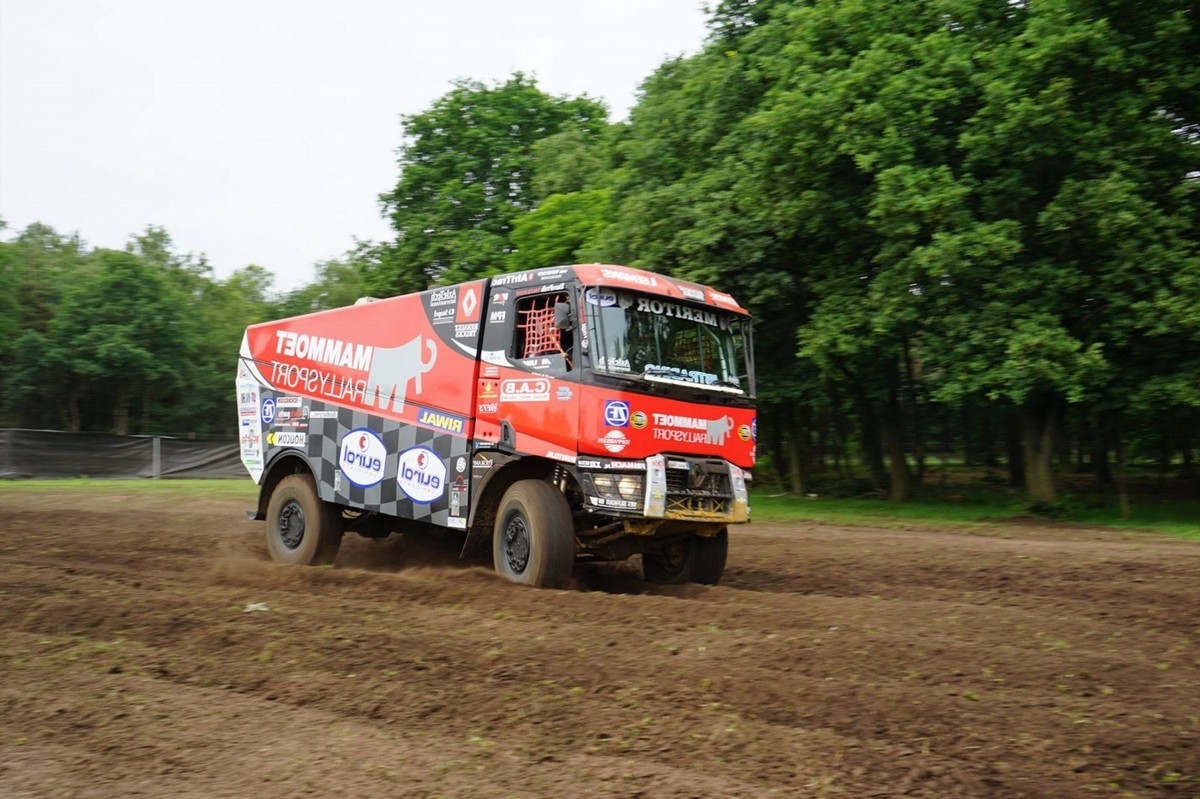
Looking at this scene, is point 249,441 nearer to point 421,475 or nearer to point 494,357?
point 421,475

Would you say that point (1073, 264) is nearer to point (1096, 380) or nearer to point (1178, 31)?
point (1096, 380)

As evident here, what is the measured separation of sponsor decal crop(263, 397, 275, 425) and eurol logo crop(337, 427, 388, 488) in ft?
5.87

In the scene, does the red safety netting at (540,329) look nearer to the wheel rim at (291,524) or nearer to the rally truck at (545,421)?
the rally truck at (545,421)

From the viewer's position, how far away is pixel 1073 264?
18.3 metres

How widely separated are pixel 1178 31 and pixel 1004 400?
8559 millimetres

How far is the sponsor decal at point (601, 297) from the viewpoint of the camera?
1006 centimetres

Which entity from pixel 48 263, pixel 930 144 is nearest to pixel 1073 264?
pixel 930 144

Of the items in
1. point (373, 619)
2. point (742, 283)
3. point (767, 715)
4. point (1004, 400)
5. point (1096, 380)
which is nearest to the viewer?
point (767, 715)

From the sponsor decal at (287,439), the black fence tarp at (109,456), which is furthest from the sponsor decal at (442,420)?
the black fence tarp at (109,456)

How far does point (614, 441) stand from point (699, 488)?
1.10 meters

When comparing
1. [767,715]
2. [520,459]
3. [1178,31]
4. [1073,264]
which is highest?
[1178,31]

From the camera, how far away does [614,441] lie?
9.91 meters

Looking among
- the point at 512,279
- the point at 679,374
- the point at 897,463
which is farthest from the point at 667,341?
the point at 897,463

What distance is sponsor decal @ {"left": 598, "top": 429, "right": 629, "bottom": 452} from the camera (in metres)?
9.90
